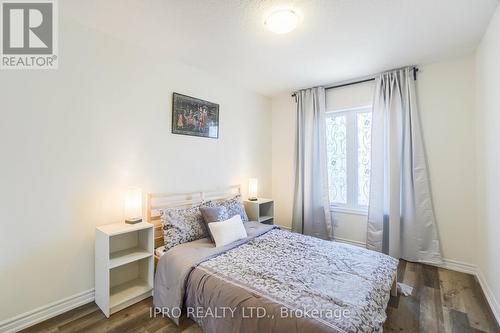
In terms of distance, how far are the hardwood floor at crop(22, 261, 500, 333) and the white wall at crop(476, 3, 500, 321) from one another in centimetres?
→ 17

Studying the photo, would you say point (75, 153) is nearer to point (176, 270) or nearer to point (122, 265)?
point (122, 265)

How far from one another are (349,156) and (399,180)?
0.78 meters

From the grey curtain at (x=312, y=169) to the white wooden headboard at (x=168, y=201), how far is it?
1.36m

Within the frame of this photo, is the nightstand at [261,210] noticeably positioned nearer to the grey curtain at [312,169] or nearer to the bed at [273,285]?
the grey curtain at [312,169]

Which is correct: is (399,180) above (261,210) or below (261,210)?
above

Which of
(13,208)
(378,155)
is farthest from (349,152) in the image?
(13,208)

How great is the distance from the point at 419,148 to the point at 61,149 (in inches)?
157

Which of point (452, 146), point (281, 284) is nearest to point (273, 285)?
point (281, 284)

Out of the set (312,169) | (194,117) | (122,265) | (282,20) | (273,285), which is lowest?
(122,265)

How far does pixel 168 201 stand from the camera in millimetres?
2777

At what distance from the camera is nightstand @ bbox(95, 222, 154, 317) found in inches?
79.1

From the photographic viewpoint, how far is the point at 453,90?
2787mm

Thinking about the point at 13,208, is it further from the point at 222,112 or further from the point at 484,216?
the point at 484,216

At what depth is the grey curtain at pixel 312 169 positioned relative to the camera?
369 cm
